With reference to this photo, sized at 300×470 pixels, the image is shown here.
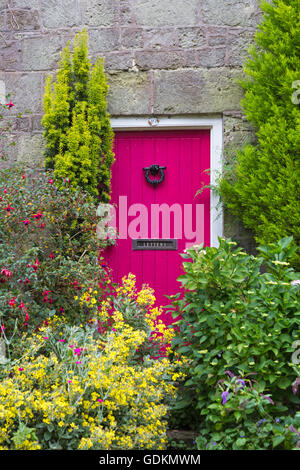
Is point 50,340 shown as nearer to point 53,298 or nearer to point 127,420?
point 53,298

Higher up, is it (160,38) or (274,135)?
(160,38)

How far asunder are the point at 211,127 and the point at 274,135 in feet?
2.71

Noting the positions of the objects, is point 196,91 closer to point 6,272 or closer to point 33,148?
point 33,148

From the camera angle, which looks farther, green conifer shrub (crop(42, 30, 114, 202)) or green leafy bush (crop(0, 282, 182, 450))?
green conifer shrub (crop(42, 30, 114, 202))

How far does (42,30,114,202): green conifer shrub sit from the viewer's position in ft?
13.8

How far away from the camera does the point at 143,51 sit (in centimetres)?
456

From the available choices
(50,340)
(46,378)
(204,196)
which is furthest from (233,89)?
(46,378)

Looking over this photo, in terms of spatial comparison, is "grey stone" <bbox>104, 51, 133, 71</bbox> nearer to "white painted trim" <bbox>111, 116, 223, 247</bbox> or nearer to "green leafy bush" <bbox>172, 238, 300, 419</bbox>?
"white painted trim" <bbox>111, 116, 223, 247</bbox>

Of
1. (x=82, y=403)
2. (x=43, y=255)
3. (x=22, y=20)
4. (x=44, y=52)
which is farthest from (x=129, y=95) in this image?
(x=82, y=403)

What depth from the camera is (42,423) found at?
8.19 ft

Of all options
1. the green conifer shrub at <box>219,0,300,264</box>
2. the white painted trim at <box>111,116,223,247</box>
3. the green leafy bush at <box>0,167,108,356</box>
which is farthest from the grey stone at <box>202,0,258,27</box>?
the green leafy bush at <box>0,167,108,356</box>

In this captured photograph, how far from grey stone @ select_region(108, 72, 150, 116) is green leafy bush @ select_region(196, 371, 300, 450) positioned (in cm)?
286

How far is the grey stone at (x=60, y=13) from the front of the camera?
4.65 meters

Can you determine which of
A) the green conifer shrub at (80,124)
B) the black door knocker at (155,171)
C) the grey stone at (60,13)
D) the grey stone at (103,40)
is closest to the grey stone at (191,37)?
the grey stone at (103,40)
